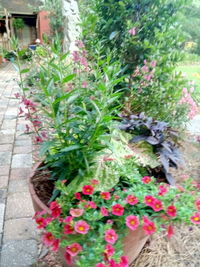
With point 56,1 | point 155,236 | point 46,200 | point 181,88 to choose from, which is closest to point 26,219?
point 46,200

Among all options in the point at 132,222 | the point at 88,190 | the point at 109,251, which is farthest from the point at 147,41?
the point at 109,251

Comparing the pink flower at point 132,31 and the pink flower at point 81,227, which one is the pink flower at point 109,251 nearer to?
the pink flower at point 81,227

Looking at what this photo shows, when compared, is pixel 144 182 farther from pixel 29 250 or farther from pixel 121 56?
pixel 121 56

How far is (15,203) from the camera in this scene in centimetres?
168

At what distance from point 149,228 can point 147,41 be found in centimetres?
162

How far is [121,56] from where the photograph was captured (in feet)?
7.16

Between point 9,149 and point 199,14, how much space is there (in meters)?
14.4

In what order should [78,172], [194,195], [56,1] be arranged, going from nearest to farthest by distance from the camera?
[194,195], [78,172], [56,1]

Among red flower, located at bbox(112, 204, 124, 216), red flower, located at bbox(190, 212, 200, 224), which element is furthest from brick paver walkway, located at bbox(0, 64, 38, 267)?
red flower, located at bbox(190, 212, 200, 224)

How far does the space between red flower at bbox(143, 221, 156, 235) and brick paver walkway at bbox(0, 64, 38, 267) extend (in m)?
0.76

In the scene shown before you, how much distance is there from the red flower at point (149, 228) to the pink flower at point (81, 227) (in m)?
0.21

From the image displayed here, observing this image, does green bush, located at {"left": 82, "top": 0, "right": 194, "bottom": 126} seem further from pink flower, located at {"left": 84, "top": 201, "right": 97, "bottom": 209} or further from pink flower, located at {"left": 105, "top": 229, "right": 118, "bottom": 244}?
pink flower, located at {"left": 105, "top": 229, "right": 118, "bottom": 244}

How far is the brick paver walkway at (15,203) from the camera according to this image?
1292 mm

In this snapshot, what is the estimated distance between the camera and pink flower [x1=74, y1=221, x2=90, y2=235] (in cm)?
81
